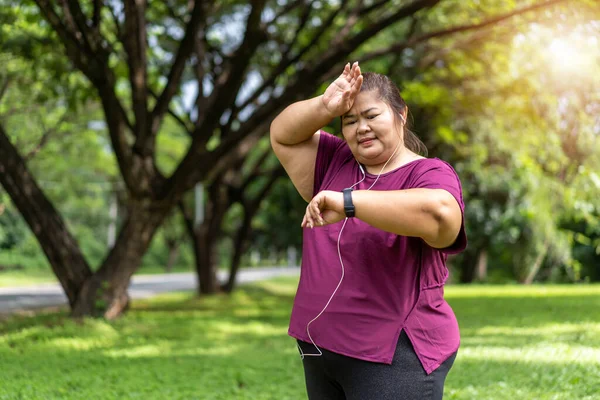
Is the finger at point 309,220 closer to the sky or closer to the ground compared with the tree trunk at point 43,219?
closer to the sky

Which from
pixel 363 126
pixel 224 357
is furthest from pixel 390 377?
pixel 224 357

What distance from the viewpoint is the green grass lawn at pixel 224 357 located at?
589cm

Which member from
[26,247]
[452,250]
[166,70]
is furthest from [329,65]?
[26,247]

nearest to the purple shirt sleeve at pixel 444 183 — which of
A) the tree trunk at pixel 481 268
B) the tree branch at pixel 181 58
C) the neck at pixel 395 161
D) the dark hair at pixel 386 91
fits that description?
the neck at pixel 395 161

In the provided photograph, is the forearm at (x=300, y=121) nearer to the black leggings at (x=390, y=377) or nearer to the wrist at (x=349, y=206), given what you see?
the wrist at (x=349, y=206)

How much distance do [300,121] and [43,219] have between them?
871cm

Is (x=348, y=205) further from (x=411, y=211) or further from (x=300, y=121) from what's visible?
(x=300, y=121)

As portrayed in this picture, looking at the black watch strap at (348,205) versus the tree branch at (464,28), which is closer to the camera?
the black watch strap at (348,205)

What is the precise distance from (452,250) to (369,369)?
1.49 feet

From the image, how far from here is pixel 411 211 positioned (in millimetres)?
1877

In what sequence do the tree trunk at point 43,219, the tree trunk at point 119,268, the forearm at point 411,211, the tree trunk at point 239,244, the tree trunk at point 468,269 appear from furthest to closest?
the tree trunk at point 468,269 < the tree trunk at point 239,244 < the tree trunk at point 119,268 < the tree trunk at point 43,219 < the forearm at point 411,211

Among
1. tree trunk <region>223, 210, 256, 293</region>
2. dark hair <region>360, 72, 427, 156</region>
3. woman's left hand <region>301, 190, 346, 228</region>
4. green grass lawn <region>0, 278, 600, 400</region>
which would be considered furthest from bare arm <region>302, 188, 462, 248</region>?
tree trunk <region>223, 210, 256, 293</region>

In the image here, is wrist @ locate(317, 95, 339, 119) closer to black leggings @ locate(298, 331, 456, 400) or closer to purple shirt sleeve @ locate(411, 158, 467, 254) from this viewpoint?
purple shirt sleeve @ locate(411, 158, 467, 254)

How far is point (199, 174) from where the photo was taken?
1034cm
